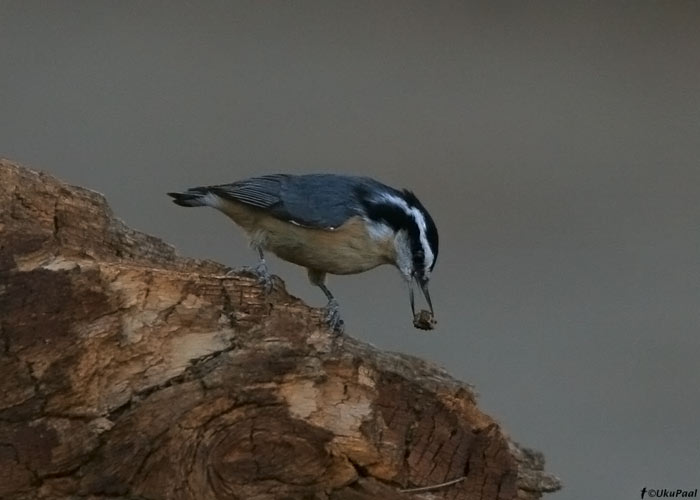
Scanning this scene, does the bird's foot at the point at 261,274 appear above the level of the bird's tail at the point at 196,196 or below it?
below

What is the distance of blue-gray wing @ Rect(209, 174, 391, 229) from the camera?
196 centimetres

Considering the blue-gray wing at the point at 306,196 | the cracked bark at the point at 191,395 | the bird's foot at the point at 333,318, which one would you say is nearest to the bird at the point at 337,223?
the blue-gray wing at the point at 306,196

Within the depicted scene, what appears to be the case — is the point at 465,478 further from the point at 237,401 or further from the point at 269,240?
the point at 269,240

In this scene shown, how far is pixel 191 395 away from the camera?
4.35 ft

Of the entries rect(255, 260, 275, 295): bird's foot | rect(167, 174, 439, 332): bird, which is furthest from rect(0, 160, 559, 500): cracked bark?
rect(167, 174, 439, 332): bird

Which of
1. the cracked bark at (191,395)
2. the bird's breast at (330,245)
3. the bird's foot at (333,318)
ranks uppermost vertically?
the bird's breast at (330,245)

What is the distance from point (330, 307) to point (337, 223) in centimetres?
24

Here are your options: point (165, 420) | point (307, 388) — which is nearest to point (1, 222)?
point (165, 420)

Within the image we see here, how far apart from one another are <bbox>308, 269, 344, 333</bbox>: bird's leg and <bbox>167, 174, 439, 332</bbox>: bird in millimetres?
67

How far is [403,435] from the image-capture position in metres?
1.41

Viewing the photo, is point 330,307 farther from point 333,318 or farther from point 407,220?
point 407,220

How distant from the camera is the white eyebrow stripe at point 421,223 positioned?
1957 mm

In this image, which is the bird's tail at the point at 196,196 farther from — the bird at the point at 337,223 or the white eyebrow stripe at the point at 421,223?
the white eyebrow stripe at the point at 421,223

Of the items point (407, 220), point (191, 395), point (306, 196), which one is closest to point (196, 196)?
point (306, 196)
